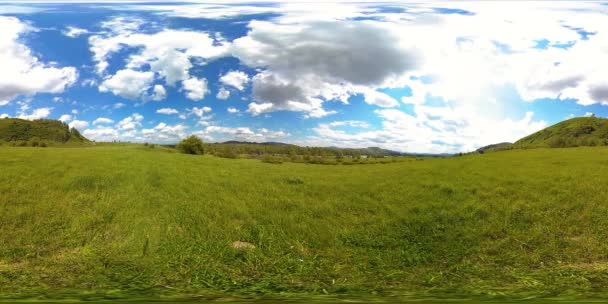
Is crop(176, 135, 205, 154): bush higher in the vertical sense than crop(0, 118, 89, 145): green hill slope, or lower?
lower

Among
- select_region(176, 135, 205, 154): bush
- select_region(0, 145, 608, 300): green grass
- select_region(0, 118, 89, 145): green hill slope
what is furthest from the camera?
select_region(0, 118, 89, 145): green hill slope

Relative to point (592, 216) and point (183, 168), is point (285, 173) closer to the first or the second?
point (183, 168)

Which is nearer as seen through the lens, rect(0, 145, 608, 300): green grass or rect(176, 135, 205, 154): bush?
rect(0, 145, 608, 300): green grass

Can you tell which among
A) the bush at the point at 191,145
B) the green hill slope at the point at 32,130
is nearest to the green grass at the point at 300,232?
the bush at the point at 191,145

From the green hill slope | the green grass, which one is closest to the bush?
the green grass

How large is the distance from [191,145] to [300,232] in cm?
4900

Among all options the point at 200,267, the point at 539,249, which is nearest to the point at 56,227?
the point at 200,267

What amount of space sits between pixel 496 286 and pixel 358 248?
5.45m

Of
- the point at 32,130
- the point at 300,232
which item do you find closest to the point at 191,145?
the point at 300,232

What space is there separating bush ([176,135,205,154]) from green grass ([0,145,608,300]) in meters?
35.3

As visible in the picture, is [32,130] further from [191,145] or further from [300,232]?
[300,232]

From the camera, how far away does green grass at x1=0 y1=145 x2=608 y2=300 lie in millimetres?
11414

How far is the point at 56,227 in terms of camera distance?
1681cm

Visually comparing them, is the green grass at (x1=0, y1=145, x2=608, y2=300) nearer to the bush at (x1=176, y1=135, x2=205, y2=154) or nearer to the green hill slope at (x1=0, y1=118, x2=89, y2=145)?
the bush at (x1=176, y1=135, x2=205, y2=154)
